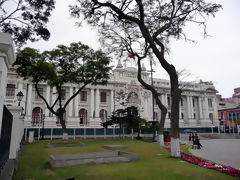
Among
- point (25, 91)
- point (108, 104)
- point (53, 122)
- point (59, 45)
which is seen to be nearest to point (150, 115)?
point (108, 104)

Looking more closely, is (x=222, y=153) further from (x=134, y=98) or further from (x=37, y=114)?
(x=37, y=114)

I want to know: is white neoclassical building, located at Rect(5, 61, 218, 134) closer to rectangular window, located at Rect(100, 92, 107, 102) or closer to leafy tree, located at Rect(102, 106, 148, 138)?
rectangular window, located at Rect(100, 92, 107, 102)

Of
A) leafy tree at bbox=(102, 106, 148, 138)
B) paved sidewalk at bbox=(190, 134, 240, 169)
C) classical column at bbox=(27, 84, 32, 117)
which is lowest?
paved sidewalk at bbox=(190, 134, 240, 169)

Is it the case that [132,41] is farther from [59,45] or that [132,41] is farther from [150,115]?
[150,115]

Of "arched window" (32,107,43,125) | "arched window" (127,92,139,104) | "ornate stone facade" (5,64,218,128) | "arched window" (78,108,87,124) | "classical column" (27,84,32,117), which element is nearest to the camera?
"classical column" (27,84,32,117)

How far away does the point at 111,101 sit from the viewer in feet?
113

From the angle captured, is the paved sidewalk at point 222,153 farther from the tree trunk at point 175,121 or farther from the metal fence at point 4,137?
the metal fence at point 4,137

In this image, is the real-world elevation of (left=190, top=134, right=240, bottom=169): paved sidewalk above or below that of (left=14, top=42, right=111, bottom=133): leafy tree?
below

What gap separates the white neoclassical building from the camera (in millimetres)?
28109

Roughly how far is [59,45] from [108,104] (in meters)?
19.5

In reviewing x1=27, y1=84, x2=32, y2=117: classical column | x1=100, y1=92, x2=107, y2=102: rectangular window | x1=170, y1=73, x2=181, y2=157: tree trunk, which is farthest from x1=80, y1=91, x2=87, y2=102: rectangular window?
x1=170, y1=73, x2=181, y2=157: tree trunk

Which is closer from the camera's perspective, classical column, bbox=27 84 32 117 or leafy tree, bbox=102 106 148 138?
leafy tree, bbox=102 106 148 138

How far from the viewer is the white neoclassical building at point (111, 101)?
2811 cm

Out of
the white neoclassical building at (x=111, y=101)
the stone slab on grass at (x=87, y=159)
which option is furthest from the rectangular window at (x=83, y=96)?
the stone slab on grass at (x=87, y=159)
